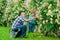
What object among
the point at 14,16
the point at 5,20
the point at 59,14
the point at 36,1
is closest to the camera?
the point at 59,14

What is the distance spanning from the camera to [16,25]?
41.4 feet

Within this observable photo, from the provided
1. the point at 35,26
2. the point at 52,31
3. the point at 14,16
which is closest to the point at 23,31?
the point at 52,31

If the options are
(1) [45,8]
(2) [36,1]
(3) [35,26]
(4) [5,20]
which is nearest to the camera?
(1) [45,8]

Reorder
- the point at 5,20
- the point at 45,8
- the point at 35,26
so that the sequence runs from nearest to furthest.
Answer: the point at 45,8 < the point at 35,26 < the point at 5,20

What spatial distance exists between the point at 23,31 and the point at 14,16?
3703mm

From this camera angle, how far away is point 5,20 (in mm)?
17672

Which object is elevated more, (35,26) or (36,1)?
(36,1)

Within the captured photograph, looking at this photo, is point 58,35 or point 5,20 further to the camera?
point 5,20

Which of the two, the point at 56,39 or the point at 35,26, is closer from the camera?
the point at 56,39

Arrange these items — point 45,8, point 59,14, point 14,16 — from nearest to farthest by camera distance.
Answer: point 59,14 < point 45,8 < point 14,16

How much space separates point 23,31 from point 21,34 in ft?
0.66

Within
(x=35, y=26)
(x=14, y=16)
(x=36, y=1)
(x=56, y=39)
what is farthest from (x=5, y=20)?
(x=56, y=39)

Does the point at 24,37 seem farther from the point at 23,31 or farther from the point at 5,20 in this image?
the point at 5,20

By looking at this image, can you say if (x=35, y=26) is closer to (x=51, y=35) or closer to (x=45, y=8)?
(x=51, y=35)
